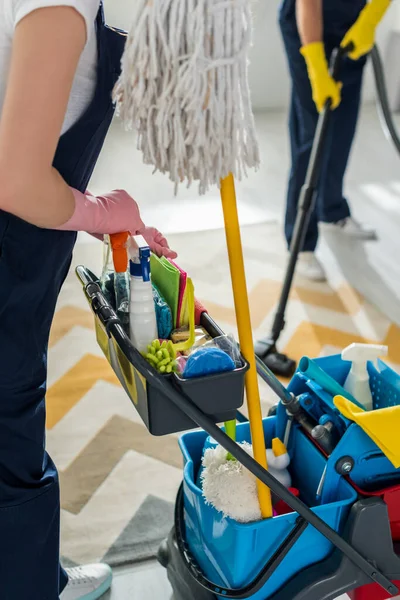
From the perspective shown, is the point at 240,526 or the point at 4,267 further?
the point at 240,526

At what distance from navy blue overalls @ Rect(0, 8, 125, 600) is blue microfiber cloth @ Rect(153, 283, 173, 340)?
0.14 meters

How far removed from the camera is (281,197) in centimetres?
301

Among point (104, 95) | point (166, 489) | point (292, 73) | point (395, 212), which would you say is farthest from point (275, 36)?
point (104, 95)

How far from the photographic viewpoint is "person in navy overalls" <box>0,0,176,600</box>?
2.40ft

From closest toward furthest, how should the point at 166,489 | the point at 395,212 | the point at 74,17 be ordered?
the point at 74,17 → the point at 166,489 → the point at 395,212

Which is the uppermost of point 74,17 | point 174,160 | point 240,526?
point 74,17

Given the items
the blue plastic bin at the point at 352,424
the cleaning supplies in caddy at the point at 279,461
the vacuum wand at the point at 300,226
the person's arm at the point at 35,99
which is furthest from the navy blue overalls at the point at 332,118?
the person's arm at the point at 35,99

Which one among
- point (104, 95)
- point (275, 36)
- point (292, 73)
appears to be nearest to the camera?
point (104, 95)

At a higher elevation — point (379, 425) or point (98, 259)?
point (379, 425)

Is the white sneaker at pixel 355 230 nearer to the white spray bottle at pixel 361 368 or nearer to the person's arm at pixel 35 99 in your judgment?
the white spray bottle at pixel 361 368

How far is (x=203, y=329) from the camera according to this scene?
0.94 m

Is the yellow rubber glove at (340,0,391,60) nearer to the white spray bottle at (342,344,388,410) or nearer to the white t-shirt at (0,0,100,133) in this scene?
the white spray bottle at (342,344,388,410)

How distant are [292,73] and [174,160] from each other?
1506 mm

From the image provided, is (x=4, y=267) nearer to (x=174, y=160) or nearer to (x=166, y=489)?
(x=174, y=160)
